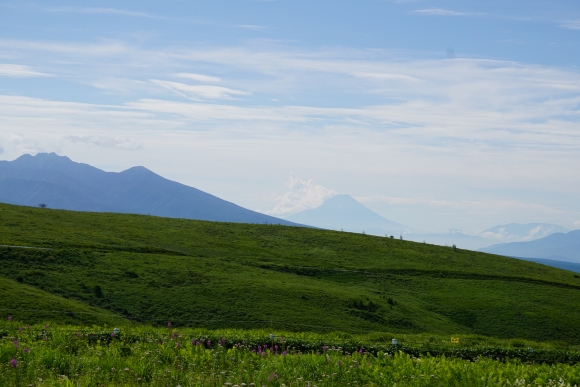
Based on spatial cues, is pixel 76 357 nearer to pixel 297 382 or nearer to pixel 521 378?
pixel 297 382

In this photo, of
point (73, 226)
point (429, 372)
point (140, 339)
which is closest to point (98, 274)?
point (73, 226)

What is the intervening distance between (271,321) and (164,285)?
48.0 ft

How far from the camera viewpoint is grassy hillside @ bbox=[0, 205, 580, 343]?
55406mm

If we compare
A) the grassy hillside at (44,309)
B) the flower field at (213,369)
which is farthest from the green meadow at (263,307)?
the grassy hillside at (44,309)

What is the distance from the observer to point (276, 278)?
71188 mm

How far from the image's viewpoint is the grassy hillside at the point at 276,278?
55.4m

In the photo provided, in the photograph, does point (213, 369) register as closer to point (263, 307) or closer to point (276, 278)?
point (263, 307)

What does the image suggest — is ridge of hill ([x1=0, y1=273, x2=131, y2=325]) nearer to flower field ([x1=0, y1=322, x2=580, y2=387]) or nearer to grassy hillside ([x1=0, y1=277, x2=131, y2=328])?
grassy hillside ([x1=0, y1=277, x2=131, y2=328])

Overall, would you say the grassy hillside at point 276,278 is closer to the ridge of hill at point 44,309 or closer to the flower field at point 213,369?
the ridge of hill at point 44,309

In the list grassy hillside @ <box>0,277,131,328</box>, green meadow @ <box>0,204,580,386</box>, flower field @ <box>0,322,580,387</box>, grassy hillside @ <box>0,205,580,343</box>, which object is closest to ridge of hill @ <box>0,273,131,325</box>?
grassy hillside @ <box>0,277,131,328</box>

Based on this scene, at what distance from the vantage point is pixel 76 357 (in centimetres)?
1956

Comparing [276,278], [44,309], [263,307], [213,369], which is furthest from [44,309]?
[276,278]

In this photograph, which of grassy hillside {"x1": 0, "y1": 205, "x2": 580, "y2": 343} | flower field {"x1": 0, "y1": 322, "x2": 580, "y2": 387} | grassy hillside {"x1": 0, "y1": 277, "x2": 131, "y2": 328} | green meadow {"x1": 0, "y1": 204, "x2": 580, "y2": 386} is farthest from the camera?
grassy hillside {"x1": 0, "y1": 205, "x2": 580, "y2": 343}

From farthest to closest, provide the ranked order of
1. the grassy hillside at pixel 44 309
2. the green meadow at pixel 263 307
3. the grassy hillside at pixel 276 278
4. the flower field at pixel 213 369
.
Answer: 1. the grassy hillside at pixel 276 278
2. the grassy hillside at pixel 44 309
3. the green meadow at pixel 263 307
4. the flower field at pixel 213 369
